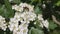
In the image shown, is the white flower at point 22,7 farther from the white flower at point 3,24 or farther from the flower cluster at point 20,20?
the white flower at point 3,24

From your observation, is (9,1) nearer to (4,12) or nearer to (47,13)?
(4,12)

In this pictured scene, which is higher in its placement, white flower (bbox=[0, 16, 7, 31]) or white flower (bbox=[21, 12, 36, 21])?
white flower (bbox=[21, 12, 36, 21])

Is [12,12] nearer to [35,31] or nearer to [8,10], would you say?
[8,10]

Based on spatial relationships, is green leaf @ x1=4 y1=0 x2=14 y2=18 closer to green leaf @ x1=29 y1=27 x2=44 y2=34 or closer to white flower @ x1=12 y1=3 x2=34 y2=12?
white flower @ x1=12 y1=3 x2=34 y2=12

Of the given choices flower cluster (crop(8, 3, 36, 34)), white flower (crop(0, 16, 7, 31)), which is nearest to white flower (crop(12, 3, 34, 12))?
flower cluster (crop(8, 3, 36, 34))

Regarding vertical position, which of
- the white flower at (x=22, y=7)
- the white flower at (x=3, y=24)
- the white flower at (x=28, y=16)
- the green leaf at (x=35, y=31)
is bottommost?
the green leaf at (x=35, y=31)

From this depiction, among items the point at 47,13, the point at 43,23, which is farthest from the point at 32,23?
the point at 47,13

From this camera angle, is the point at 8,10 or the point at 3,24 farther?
the point at 8,10

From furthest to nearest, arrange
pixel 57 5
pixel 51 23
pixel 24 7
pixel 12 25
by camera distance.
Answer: pixel 57 5
pixel 51 23
pixel 24 7
pixel 12 25

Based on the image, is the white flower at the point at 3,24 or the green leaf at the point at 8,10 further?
the green leaf at the point at 8,10

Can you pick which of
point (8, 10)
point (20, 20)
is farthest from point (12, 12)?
point (20, 20)

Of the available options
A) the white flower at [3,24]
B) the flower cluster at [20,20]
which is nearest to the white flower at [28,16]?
the flower cluster at [20,20]
